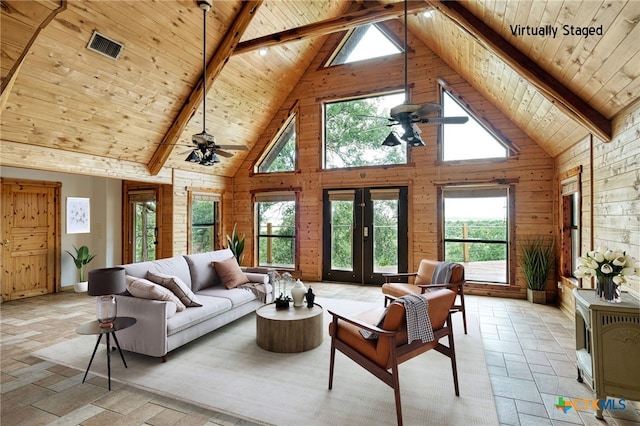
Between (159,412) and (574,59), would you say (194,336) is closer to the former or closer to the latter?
(159,412)

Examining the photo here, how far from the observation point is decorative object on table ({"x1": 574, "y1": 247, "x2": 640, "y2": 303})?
8.31 ft

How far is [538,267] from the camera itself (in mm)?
→ 5547

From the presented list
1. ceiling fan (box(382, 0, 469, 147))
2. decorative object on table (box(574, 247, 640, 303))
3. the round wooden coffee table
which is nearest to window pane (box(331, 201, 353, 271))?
ceiling fan (box(382, 0, 469, 147))

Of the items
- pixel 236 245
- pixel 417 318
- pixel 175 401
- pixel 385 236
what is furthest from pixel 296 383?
pixel 236 245

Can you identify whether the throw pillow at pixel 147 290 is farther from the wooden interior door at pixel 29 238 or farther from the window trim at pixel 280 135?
the window trim at pixel 280 135

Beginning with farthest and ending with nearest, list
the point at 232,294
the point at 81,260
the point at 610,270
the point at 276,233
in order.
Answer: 1. the point at 276,233
2. the point at 81,260
3. the point at 232,294
4. the point at 610,270

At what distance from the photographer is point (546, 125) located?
190 inches

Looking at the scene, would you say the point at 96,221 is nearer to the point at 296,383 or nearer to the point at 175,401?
the point at 175,401

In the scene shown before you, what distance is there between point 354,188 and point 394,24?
3414mm

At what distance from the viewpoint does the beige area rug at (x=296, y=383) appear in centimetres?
246

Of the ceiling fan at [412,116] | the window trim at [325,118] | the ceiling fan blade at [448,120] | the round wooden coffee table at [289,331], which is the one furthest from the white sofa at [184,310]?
the window trim at [325,118]

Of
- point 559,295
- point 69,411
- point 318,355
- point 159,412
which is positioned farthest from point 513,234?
point 69,411

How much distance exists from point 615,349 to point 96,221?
8.67m

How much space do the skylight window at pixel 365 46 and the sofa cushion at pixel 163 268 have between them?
17.7 ft
